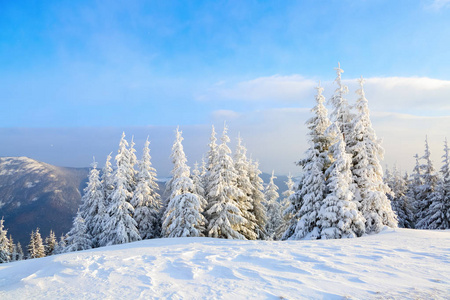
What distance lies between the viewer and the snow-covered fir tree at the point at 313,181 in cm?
1666

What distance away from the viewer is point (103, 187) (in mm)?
30078

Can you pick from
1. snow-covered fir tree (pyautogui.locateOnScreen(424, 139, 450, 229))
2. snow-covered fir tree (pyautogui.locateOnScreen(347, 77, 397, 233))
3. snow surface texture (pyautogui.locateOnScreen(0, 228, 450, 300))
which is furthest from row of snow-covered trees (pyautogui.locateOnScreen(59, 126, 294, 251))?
snow-covered fir tree (pyautogui.locateOnScreen(424, 139, 450, 229))

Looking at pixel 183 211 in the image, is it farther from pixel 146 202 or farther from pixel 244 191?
pixel 244 191

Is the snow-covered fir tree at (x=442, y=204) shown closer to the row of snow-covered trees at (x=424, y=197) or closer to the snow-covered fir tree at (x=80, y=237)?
the row of snow-covered trees at (x=424, y=197)

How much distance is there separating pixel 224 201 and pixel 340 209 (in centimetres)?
1035

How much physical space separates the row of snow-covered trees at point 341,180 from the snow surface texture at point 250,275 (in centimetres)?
679

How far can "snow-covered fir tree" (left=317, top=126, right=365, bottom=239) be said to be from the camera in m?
14.8

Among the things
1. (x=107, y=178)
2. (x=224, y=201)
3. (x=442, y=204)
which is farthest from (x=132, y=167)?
(x=442, y=204)

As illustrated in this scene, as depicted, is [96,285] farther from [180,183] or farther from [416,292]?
[180,183]

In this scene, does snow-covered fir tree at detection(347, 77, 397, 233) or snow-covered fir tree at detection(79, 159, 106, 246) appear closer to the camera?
snow-covered fir tree at detection(347, 77, 397, 233)

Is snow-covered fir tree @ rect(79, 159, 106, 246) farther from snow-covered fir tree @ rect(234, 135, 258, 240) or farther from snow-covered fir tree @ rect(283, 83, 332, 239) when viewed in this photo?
snow-covered fir tree @ rect(283, 83, 332, 239)

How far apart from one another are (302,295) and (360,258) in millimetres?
3320

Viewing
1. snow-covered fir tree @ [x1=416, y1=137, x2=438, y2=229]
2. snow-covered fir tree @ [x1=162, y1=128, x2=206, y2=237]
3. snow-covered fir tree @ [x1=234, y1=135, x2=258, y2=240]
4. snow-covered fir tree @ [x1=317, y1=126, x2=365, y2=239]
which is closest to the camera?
snow-covered fir tree @ [x1=317, y1=126, x2=365, y2=239]

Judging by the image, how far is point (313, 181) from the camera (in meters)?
17.2
